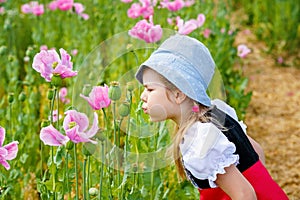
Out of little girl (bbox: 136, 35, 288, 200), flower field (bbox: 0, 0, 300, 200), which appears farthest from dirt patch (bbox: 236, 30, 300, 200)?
little girl (bbox: 136, 35, 288, 200)

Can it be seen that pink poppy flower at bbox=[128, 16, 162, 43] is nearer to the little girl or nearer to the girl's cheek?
the little girl

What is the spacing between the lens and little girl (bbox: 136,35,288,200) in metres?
1.62

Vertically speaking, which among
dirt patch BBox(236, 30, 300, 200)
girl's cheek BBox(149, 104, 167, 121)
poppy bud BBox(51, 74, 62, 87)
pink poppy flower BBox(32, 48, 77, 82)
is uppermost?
pink poppy flower BBox(32, 48, 77, 82)

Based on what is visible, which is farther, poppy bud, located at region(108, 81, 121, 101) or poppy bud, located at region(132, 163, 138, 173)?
poppy bud, located at region(132, 163, 138, 173)

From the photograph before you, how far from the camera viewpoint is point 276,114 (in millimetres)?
3742

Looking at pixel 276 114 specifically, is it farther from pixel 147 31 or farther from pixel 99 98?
pixel 99 98

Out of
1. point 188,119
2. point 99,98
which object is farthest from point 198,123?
point 99,98

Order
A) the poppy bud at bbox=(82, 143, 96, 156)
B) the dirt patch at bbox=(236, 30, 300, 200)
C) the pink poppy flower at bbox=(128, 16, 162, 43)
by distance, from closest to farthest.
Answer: the poppy bud at bbox=(82, 143, 96, 156) → the pink poppy flower at bbox=(128, 16, 162, 43) → the dirt patch at bbox=(236, 30, 300, 200)

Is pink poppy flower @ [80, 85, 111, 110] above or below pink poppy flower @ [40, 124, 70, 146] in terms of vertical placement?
above

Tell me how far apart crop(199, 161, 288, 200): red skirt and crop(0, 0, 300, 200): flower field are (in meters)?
0.22

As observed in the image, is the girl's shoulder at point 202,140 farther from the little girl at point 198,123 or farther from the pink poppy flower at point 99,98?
the pink poppy flower at point 99,98

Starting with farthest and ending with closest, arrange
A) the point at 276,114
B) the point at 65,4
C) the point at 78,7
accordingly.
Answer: the point at 276,114
the point at 78,7
the point at 65,4

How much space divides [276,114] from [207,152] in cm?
221

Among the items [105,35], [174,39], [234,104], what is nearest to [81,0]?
[105,35]
